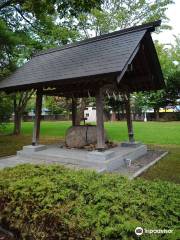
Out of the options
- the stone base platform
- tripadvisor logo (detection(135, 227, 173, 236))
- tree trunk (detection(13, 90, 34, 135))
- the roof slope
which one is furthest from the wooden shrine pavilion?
tree trunk (detection(13, 90, 34, 135))

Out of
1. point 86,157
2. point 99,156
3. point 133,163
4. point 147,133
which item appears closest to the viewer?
point 99,156

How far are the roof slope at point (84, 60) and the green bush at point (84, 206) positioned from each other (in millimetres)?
3513

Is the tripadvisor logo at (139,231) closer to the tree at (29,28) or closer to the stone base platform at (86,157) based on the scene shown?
the stone base platform at (86,157)

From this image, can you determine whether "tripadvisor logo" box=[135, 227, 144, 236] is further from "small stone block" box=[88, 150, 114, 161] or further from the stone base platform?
"small stone block" box=[88, 150, 114, 161]

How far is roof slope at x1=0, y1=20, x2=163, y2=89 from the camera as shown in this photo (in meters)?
6.71

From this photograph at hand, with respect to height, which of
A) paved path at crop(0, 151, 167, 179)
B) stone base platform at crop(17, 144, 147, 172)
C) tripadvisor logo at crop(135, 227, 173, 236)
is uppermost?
tripadvisor logo at crop(135, 227, 173, 236)

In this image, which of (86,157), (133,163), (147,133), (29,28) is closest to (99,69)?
(86,157)

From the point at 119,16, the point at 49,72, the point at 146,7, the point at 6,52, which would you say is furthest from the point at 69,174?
the point at 146,7

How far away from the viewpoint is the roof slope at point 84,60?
22.0ft

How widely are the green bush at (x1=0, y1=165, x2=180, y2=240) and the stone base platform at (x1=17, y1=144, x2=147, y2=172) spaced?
10.9ft

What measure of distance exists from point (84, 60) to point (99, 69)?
137cm

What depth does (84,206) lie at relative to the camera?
2.71 meters

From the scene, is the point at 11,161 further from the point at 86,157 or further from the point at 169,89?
the point at 169,89

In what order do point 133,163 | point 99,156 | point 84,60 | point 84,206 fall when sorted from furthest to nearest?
point 133,163 → point 84,60 → point 99,156 → point 84,206
